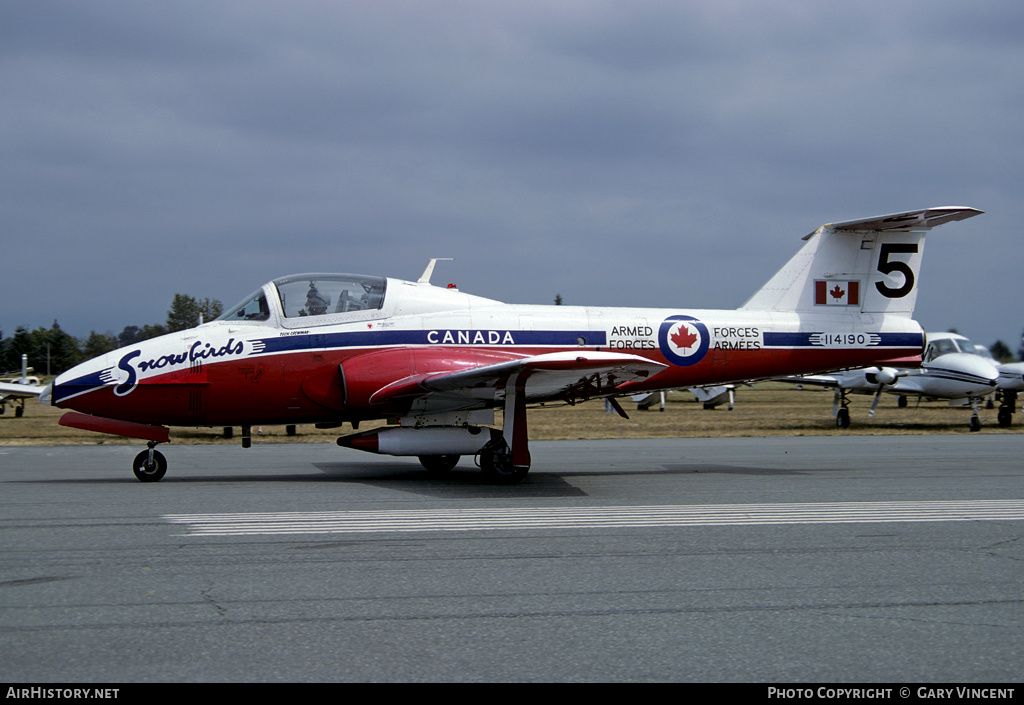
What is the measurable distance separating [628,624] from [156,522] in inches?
200

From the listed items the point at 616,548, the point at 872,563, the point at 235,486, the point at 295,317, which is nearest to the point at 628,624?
the point at 616,548

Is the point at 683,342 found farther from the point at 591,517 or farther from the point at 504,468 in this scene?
the point at 591,517

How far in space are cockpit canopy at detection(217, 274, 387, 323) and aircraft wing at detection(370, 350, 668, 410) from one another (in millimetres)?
1460

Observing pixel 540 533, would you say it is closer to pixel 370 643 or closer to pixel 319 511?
pixel 319 511

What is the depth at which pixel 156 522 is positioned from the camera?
7.70 m

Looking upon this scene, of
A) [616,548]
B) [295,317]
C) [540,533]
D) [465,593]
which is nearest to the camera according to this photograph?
[465,593]

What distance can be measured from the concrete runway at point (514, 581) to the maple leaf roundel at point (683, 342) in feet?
7.20

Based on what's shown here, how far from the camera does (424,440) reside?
11273 millimetres

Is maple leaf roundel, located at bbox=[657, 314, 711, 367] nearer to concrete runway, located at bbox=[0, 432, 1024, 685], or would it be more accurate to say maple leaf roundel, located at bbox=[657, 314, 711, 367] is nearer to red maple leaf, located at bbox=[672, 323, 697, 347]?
red maple leaf, located at bbox=[672, 323, 697, 347]

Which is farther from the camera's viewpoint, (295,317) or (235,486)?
(295,317)

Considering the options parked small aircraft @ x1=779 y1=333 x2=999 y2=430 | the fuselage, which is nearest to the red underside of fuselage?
the fuselage

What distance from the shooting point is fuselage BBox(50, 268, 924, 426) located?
1105 centimetres

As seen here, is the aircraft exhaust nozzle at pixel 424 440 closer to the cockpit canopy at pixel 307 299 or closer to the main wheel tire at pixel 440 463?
the main wheel tire at pixel 440 463

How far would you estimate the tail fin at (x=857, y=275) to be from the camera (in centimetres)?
1313
